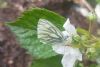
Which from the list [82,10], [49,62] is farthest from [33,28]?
[82,10]

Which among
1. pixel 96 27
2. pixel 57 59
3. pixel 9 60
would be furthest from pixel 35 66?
pixel 96 27

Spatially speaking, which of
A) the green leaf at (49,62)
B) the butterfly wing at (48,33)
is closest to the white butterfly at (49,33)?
the butterfly wing at (48,33)

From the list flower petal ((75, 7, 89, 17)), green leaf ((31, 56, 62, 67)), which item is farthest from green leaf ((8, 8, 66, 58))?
flower petal ((75, 7, 89, 17))

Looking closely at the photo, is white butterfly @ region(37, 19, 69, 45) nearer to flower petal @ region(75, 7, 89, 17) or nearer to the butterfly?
the butterfly

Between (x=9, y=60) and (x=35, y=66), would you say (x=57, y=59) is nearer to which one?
(x=35, y=66)

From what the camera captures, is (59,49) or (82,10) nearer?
(59,49)

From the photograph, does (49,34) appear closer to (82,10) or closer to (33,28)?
(33,28)

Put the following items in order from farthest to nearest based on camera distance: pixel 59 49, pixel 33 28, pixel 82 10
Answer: pixel 82 10, pixel 33 28, pixel 59 49
